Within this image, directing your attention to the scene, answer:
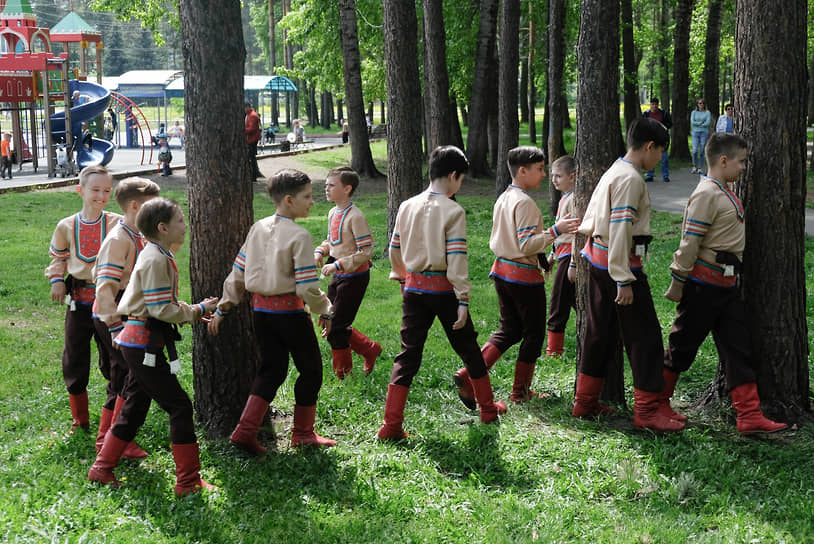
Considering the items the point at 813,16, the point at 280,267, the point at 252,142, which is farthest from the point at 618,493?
the point at 813,16

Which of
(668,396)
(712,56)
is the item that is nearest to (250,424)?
(668,396)

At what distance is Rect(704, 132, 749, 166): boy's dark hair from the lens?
539cm

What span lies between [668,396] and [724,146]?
168 centimetres

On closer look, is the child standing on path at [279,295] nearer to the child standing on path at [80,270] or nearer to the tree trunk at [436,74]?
the child standing on path at [80,270]

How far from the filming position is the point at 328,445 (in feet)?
18.2

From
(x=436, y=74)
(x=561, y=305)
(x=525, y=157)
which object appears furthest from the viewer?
(x=436, y=74)

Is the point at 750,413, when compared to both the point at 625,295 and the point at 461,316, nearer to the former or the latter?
the point at 625,295

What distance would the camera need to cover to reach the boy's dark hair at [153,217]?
483 centimetres

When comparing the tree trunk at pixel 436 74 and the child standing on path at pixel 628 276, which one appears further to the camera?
the tree trunk at pixel 436 74

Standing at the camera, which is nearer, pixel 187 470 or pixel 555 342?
pixel 187 470

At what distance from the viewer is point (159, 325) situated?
16.1 ft

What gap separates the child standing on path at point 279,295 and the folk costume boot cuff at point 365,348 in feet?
5.96

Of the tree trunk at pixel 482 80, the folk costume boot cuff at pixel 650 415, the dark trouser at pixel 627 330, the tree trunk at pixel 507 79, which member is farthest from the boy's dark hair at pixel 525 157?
the tree trunk at pixel 482 80

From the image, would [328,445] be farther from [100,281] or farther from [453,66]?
[453,66]
